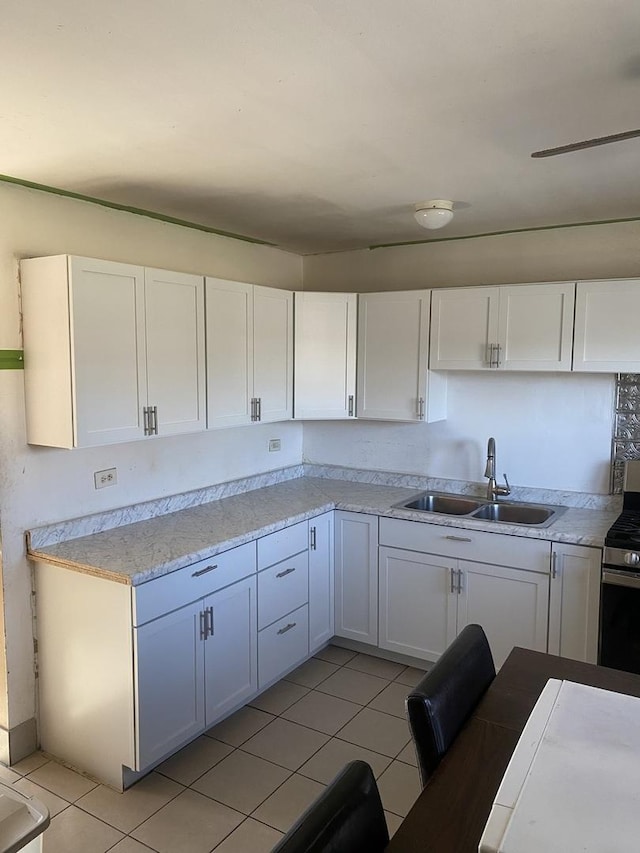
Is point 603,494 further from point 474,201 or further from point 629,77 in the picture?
point 629,77

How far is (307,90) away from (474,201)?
142 centimetres

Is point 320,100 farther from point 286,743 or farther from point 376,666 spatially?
point 376,666

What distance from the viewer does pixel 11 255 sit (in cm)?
254

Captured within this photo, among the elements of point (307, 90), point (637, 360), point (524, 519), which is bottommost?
point (524, 519)

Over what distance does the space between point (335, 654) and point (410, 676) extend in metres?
0.48

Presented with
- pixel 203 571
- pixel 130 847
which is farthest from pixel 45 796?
pixel 203 571

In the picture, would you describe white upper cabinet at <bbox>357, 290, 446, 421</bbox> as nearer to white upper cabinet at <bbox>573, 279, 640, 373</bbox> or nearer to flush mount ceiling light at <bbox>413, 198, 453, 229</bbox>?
flush mount ceiling light at <bbox>413, 198, 453, 229</bbox>

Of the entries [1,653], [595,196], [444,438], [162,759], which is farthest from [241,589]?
[595,196]

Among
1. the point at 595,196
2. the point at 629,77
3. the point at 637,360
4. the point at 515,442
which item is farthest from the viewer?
the point at 515,442

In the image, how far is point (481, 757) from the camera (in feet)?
4.55

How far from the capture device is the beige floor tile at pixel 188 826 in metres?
2.23

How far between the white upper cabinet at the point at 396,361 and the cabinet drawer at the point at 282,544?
0.85 m

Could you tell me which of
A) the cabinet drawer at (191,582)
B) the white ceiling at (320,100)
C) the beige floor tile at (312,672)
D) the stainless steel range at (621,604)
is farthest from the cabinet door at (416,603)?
the white ceiling at (320,100)

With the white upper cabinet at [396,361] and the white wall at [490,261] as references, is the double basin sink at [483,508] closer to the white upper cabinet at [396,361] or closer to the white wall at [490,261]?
the white upper cabinet at [396,361]
